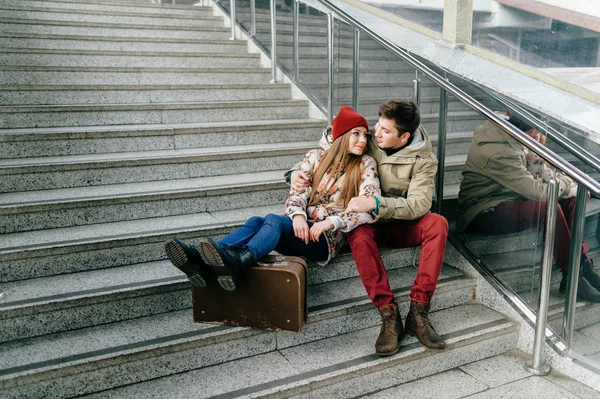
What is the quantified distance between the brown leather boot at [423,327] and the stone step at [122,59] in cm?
312

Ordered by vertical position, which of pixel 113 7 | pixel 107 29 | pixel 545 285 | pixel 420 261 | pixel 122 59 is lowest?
pixel 545 285

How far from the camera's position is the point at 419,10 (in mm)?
5938

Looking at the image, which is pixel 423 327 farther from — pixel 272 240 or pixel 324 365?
pixel 272 240

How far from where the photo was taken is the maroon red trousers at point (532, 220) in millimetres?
2676

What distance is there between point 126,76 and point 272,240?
2634 millimetres

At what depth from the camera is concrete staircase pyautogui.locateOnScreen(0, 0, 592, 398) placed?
2.47 metres

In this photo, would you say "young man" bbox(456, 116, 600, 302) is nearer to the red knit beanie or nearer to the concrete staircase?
the concrete staircase

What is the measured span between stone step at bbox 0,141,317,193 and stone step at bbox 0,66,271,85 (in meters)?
1.01

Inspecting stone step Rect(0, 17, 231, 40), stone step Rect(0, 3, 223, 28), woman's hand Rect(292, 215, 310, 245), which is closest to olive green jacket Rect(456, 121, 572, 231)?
woman's hand Rect(292, 215, 310, 245)

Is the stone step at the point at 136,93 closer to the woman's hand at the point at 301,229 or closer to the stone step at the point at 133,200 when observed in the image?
the stone step at the point at 133,200

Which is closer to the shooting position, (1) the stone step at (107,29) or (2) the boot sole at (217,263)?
(2) the boot sole at (217,263)

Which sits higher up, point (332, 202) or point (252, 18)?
point (252, 18)

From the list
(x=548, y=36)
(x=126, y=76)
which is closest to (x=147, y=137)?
(x=126, y=76)

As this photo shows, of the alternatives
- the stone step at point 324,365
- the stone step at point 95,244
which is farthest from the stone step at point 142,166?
the stone step at point 324,365
